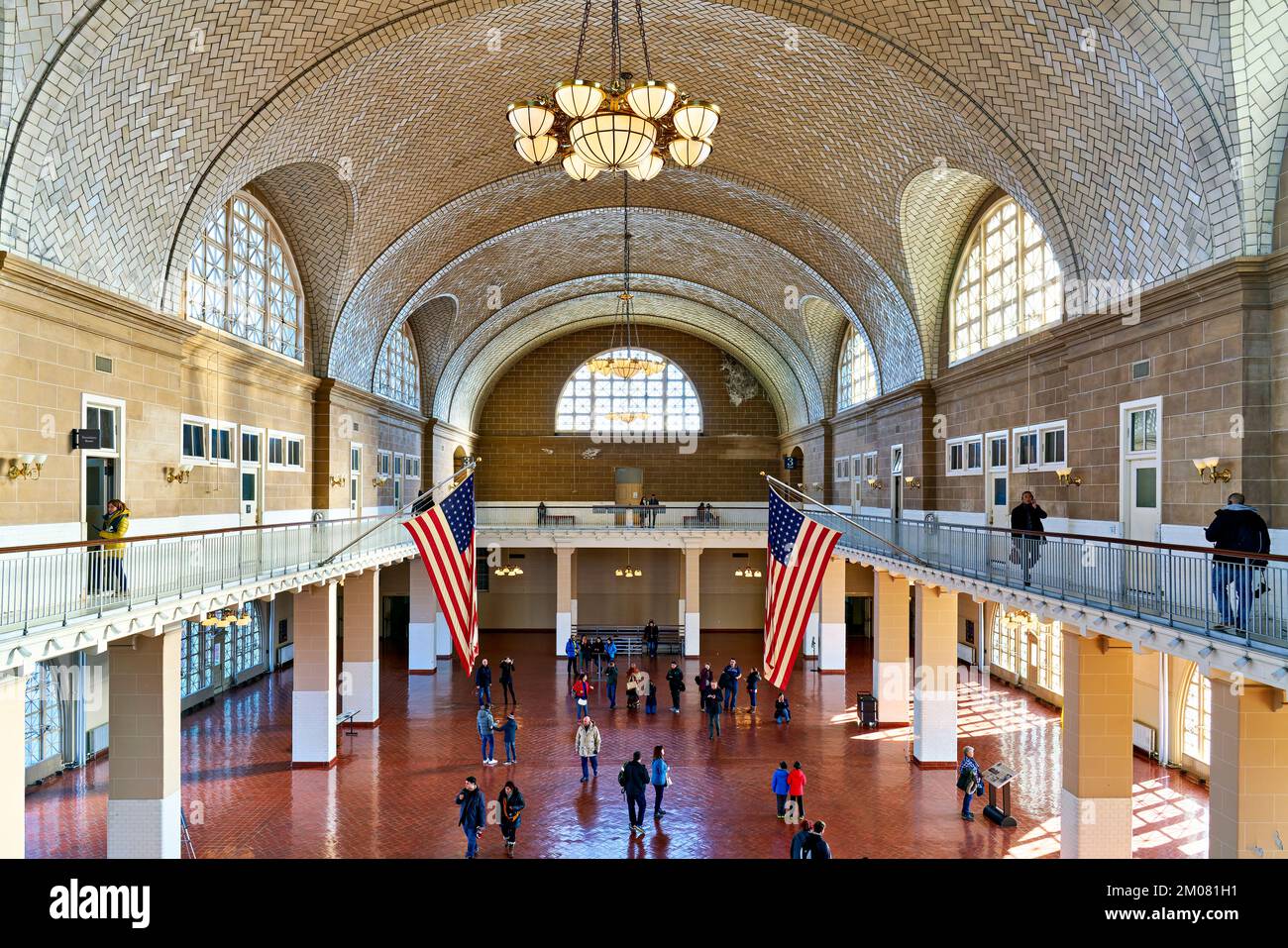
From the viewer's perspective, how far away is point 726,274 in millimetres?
28891

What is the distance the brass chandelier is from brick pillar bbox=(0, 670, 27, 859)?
7.81 m

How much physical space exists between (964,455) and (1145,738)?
6.75 metres

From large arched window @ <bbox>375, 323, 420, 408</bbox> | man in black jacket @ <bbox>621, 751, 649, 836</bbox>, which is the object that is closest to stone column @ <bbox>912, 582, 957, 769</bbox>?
man in black jacket @ <bbox>621, 751, 649, 836</bbox>

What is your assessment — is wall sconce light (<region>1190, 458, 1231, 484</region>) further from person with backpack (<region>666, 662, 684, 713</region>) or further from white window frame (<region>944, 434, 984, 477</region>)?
person with backpack (<region>666, 662, 684, 713</region>)

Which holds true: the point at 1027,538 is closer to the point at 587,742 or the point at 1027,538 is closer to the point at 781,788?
the point at 781,788

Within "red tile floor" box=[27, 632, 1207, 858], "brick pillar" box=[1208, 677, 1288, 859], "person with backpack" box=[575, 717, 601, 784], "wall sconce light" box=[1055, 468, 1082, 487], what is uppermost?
"wall sconce light" box=[1055, 468, 1082, 487]

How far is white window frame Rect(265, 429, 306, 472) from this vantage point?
17.9m

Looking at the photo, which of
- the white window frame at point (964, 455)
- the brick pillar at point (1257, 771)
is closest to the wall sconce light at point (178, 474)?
the brick pillar at point (1257, 771)

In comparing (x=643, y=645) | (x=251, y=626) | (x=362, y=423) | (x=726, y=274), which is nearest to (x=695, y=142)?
(x=362, y=423)

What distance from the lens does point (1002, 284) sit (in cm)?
1706

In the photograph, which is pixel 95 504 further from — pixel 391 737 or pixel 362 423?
pixel 362 423

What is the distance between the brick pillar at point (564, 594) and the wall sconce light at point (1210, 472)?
65.4 ft

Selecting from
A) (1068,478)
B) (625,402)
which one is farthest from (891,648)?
(625,402)

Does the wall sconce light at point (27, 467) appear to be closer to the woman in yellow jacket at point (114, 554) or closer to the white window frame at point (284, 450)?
the woman in yellow jacket at point (114, 554)
